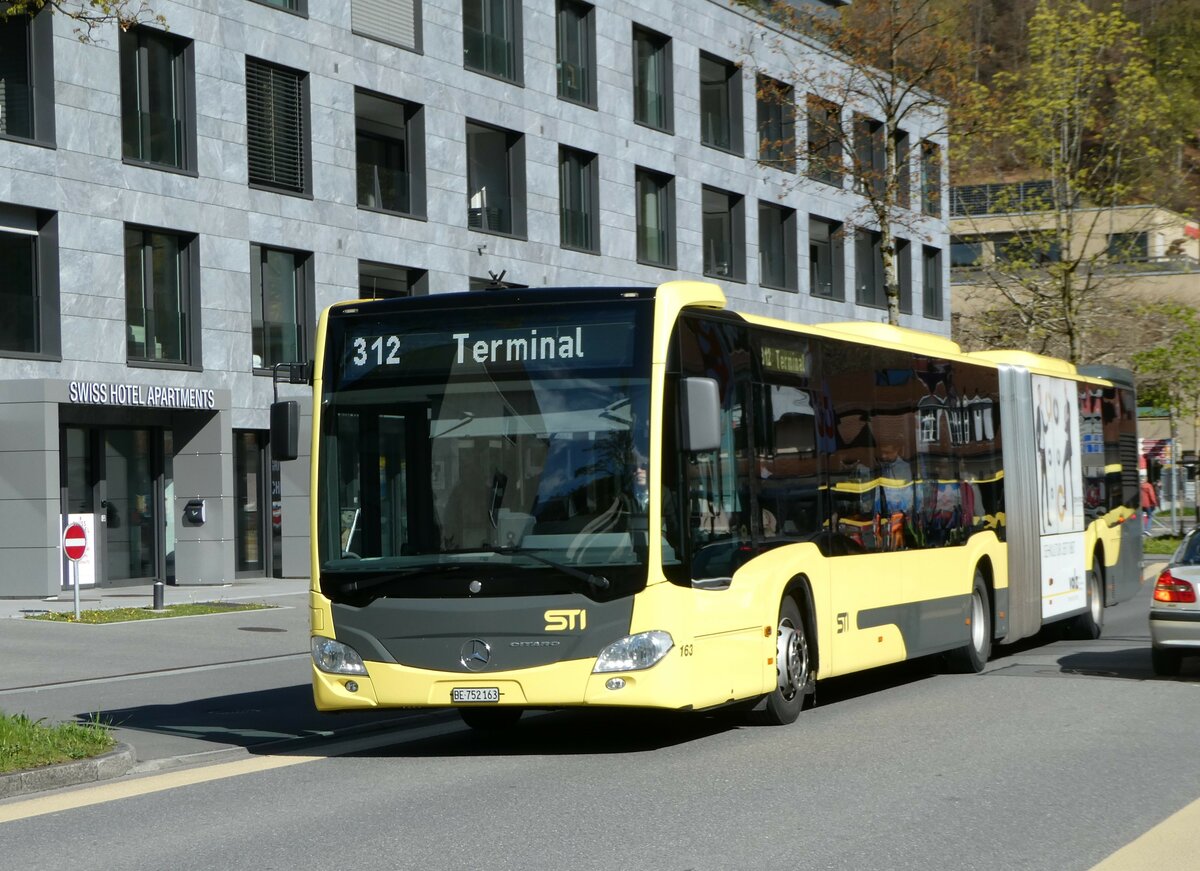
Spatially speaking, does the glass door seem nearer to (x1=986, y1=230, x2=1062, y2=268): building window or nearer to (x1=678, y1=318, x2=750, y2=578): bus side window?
(x1=986, y1=230, x2=1062, y2=268): building window

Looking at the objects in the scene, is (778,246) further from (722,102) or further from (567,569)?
(567,569)

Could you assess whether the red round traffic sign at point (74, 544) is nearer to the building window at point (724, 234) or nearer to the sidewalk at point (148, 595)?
the sidewalk at point (148, 595)

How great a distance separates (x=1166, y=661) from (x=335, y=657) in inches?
299

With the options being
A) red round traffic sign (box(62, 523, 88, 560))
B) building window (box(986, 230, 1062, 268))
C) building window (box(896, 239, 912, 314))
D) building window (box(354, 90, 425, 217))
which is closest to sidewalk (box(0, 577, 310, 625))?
red round traffic sign (box(62, 523, 88, 560))

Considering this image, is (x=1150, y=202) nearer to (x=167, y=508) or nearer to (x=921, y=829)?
(x=167, y=508)

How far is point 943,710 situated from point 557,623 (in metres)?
3.79

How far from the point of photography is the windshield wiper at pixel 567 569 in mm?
10211

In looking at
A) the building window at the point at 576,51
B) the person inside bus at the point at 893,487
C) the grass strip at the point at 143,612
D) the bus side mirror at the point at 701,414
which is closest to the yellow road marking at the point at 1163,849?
the bus side mirror at the point at 701,414

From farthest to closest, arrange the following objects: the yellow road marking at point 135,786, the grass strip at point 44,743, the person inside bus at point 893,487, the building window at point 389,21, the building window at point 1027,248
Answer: the building window at point 1027,248 → the building window at point 389,21 → the person inside bus at point 893,487 → the grass strip at point 44,743 → the yellow road marking at point 135,786

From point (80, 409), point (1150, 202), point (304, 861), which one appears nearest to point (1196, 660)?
point (304, 861)

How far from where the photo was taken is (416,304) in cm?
1098

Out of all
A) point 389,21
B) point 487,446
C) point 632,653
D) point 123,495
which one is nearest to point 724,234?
point 389,21

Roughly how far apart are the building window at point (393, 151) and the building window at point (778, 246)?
14719 millimetres

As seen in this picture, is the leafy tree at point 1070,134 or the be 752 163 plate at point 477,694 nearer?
the be 752 163 plate at point 477,694
